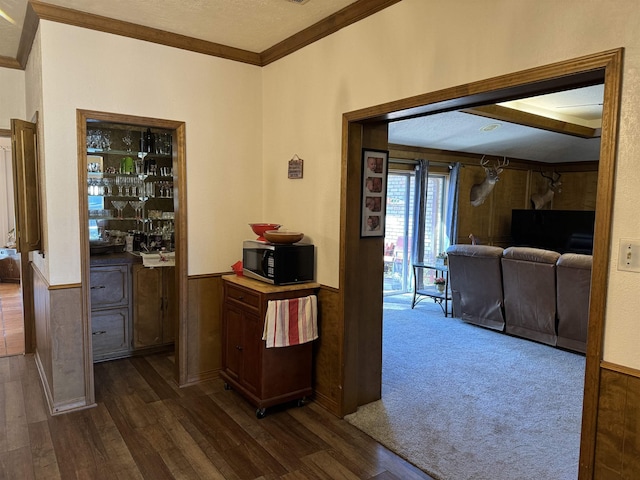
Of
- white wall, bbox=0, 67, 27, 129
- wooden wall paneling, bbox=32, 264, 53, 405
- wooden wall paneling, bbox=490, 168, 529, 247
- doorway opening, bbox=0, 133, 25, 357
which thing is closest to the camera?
wooden wall paneling, bbox=32, 264, 53, 405

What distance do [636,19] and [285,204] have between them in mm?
2577

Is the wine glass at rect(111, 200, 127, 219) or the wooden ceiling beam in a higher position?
the wooden ceiling beam

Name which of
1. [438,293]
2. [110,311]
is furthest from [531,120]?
[110,311]

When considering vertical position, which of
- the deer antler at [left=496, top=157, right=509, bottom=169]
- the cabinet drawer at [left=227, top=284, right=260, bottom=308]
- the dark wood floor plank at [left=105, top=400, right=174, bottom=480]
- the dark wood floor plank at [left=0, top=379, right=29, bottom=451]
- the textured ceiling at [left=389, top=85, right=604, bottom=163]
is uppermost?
the textured ceiling at [left=389, top=85, right=604, bottom=163]

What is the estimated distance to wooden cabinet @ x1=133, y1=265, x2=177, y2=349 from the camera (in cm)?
417

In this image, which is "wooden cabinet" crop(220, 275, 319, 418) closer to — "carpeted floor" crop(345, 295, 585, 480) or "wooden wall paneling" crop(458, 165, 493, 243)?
"carpeted floor" crop(345, 295, 585, 480)

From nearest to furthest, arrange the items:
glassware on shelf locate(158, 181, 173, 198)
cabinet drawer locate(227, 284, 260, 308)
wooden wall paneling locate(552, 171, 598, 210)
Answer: cabinet drawer locate(227, 284, 260, 308) → glassware on shelf locate(158, 181, 173, 198) → wooden wall paneling locate(552, 171, 598, 210)

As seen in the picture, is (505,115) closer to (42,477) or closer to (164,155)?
(164,155)

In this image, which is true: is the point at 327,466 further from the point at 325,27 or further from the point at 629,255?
the point at 325,27

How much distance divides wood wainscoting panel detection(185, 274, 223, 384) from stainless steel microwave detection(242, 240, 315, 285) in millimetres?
538

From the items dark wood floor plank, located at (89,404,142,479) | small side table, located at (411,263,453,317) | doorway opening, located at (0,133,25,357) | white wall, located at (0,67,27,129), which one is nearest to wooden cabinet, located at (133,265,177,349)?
dark wood floor plank, located at (89,404,142,479)

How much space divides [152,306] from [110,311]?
0.37m

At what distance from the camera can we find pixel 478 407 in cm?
334

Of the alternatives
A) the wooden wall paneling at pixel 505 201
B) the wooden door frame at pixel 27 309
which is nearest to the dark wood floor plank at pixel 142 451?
the wooden door frame at pixel 27 309
